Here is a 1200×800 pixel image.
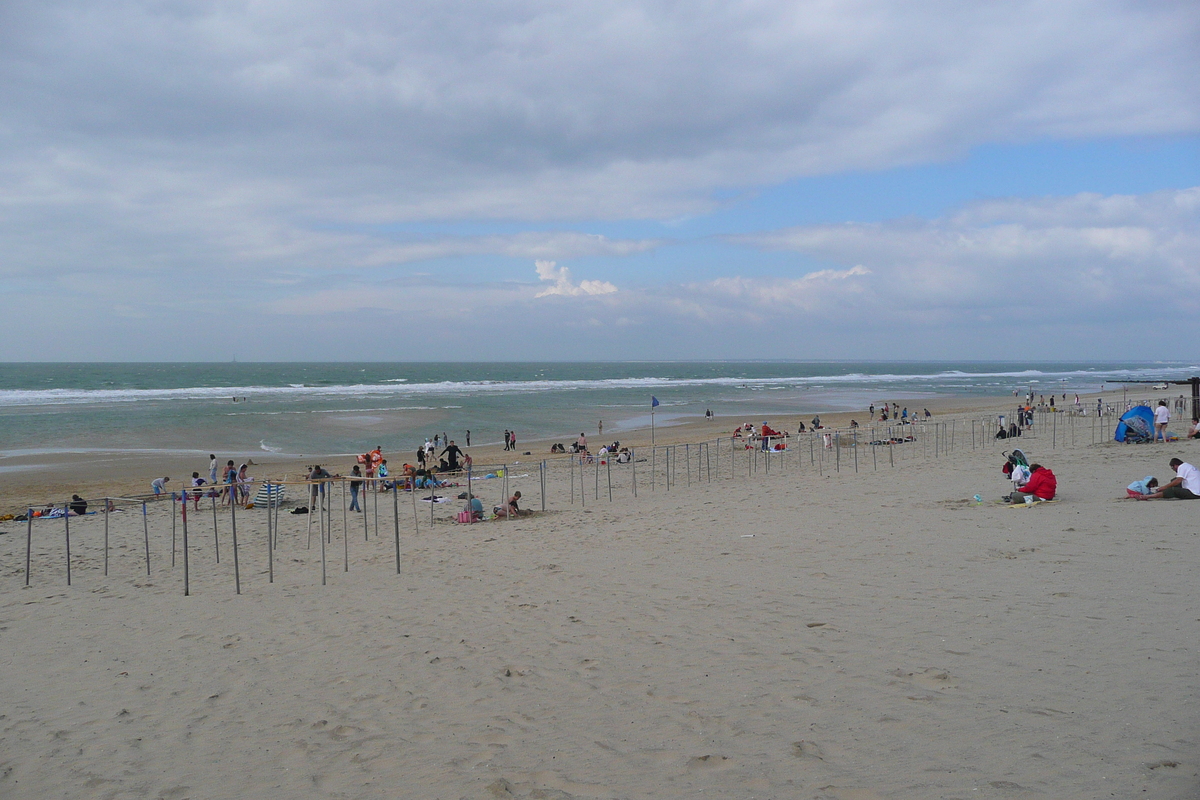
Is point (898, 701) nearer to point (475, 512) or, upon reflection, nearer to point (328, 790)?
point (328, 790)

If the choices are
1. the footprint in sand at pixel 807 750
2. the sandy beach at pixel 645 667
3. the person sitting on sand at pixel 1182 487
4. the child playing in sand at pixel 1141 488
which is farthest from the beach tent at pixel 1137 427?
the footprint in sand at pixel 807 750

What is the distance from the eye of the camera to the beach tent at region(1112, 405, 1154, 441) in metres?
20.2

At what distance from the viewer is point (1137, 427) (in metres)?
20.3

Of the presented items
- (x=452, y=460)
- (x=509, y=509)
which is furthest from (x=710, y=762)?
(x=452, y=460)

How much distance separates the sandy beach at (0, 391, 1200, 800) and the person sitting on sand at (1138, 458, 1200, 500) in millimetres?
570

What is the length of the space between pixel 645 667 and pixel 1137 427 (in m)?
20.8

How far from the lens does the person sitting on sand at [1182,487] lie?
1104 cm

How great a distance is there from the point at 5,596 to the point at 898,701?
11.0 metres

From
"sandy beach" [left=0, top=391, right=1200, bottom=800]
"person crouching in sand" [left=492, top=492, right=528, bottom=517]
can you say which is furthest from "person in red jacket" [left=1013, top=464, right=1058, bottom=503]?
"person crouching in sand" [left=492, top=492, right=528, bottom=517]

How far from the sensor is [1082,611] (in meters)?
6.41

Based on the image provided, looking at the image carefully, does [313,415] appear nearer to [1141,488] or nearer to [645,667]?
[1141,488]

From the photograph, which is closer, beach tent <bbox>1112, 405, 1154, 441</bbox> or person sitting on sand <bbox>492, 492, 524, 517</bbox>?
person sitting on sand <bbox>492, 492, 524, 517</bbox>

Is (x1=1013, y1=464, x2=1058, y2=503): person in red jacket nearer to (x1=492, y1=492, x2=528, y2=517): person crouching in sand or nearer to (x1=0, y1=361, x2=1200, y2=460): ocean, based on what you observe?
(x1=492, y1=492, x2=528, y2=517): person crouching in sand

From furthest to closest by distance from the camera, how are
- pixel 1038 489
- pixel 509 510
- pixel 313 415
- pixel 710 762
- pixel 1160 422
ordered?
1. pixel 313 415
2. pixel 1160 422
3. pixel 509 510
4. pixel 1038 489
5. pixel 710 762
